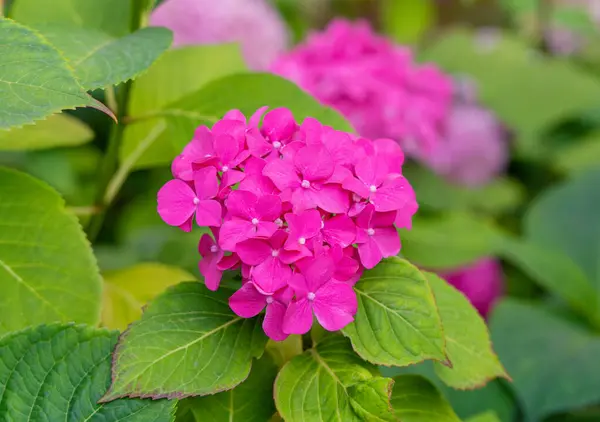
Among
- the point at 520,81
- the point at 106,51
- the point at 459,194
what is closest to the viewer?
the point at 106,51

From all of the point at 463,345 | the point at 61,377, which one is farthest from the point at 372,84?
the point at 61,377

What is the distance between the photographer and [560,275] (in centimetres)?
112

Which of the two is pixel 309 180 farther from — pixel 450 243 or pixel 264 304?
pixel 450 243

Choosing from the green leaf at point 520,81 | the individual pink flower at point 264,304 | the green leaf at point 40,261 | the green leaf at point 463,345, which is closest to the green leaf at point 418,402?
the green leaf at point 463,345

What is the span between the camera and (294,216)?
445mm

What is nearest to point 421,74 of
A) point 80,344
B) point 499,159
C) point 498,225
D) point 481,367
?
point 499,159

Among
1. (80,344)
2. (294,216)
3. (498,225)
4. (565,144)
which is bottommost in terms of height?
(498,225)

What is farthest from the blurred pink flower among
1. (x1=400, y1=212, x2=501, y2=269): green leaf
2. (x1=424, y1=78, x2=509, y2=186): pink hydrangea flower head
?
(x1=424, y1=78, x2=509, y2=186): pink hydrangea flower head

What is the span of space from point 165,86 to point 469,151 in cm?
85

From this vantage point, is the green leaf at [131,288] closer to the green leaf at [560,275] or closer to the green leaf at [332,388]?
the green leaf at [332,388]

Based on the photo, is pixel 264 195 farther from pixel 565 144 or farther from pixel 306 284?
pixel 565 144

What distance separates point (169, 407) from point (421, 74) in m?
Answer: 1.00

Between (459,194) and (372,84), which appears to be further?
(459,194)

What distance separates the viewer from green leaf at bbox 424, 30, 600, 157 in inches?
63.2
